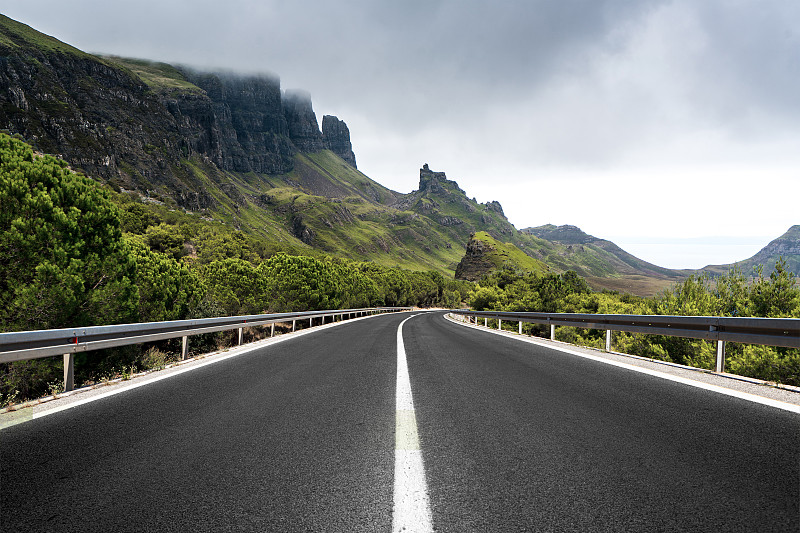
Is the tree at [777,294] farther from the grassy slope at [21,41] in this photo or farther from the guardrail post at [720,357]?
the grassy slope at [21,41]

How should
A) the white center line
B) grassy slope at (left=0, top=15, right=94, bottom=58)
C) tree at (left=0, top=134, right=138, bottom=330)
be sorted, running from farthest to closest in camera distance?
grassy slope at (left=0, top=15, right=94, bottom=58), tree at (left=0, top=134, right=138, bottom=330), the white center line

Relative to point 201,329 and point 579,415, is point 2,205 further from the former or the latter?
point 579,415

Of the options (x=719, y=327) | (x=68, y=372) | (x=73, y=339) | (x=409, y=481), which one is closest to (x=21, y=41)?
(x=73, y=339)

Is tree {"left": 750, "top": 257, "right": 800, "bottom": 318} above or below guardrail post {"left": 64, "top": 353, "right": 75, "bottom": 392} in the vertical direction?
above

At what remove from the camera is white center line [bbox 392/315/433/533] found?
2088 mm

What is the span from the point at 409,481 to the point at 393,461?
0.36 meters

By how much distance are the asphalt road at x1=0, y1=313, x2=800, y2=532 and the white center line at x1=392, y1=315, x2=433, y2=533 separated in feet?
0.21

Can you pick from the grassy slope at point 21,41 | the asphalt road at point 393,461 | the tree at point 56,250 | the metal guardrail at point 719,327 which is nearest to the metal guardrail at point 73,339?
the asphalt road at point 393,461

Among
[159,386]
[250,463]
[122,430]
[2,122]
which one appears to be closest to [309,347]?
[159,386]

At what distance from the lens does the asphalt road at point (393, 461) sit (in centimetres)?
218

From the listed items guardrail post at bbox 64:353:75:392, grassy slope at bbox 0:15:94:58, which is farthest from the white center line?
grassy slope at bbox 0:15:94:58

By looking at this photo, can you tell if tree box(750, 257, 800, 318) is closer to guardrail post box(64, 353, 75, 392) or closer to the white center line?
the white center line

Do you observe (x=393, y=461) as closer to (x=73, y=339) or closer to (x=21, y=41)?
(x=73, y=339)

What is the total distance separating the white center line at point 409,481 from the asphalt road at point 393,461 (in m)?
0.06
